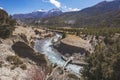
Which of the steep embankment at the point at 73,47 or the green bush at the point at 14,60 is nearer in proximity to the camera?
the green bush at the point at 14,60

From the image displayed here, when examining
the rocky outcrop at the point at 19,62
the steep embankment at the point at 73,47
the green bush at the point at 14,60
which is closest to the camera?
the rocky outcrop at the point at 19,62

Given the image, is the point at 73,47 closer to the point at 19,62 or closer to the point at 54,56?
the point at 54,56

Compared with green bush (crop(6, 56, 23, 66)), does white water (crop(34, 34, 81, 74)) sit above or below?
below

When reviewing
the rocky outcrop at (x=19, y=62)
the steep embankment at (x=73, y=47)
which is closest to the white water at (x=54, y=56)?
the steep embankment at (x=73, y=47)

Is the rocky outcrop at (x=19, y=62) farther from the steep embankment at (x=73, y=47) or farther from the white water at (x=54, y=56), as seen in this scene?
the steep embankment at (x=73, y=47)

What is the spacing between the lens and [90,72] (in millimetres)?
36469

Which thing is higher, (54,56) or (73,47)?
(73,47)

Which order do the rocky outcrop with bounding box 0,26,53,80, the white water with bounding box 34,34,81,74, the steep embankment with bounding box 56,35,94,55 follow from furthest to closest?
the steep embankment with bounding box 56,35,94,55, the white water with bounding box 34,34,81,74, the rocky outcrop with bounding box 0,26,53,80

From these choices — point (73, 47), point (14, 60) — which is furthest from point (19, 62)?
point (73, 47)

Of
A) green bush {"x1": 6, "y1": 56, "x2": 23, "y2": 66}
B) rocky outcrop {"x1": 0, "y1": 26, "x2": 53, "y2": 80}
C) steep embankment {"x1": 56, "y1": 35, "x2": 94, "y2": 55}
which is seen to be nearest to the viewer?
rocky outcrop {"x1": 0, "y1": 26, "x2": 53, "y2": 80}

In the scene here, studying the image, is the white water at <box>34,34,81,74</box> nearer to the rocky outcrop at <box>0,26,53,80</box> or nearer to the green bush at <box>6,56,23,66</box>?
the rocky outcrop at <box>0,26,53,80</box>

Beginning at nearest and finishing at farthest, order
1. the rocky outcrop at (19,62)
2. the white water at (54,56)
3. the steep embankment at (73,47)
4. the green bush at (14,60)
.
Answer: the rocky outcrop at (19,62) < the green bush at (14,60) < the white water at (54,56) < the steep embankment at (73,47)

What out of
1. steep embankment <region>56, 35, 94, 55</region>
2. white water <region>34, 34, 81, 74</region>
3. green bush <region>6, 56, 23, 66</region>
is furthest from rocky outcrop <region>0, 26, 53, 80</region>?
steep embankment <region>56, 35, 94, 55</region>

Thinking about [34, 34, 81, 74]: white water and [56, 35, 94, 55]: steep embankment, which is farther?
[56, 35, 94, 55]: steep embankment
